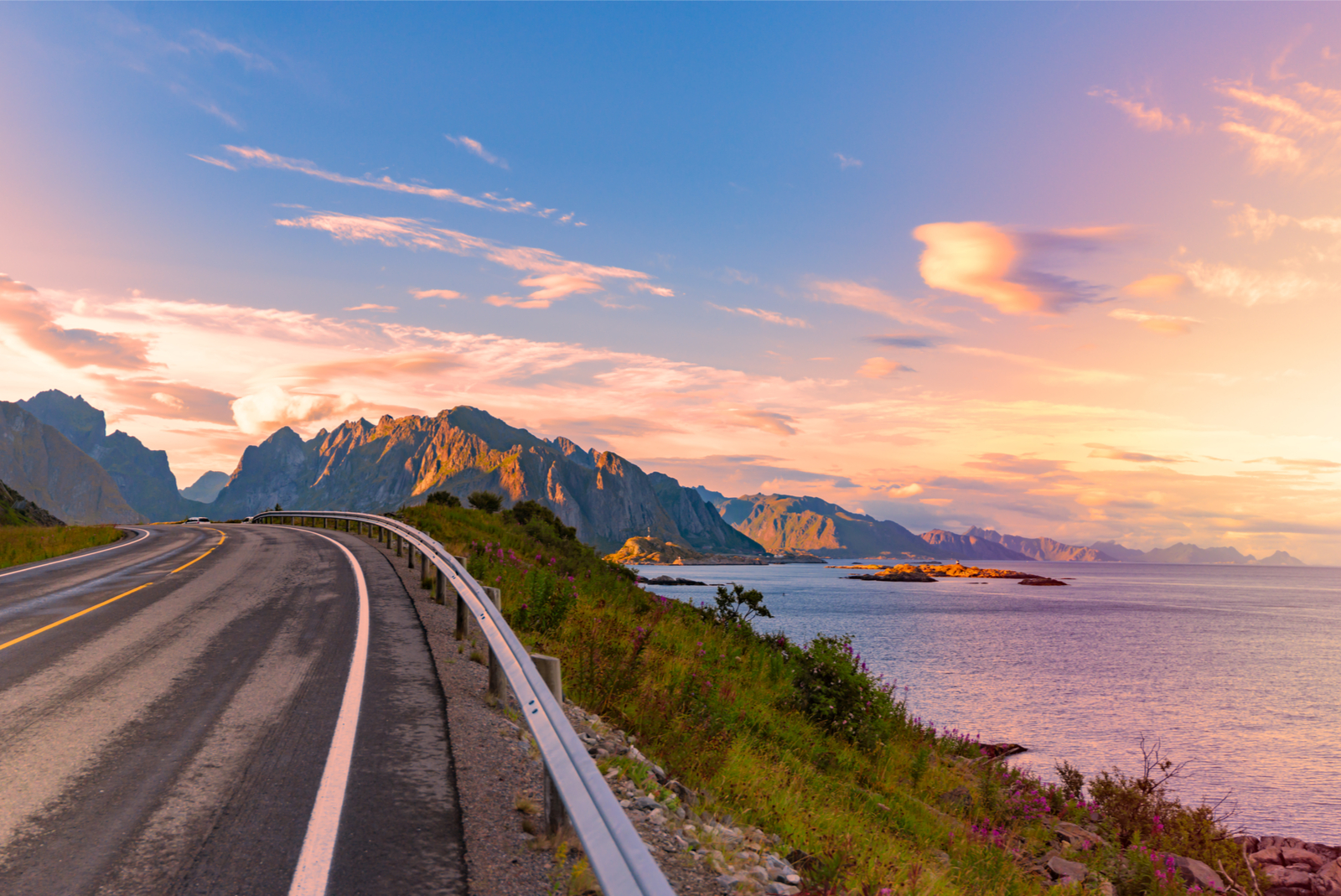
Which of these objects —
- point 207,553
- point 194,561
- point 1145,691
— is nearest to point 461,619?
point 194,561

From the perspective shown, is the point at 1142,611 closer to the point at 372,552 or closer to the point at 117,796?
the point at 372,552

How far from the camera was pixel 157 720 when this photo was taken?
605cm

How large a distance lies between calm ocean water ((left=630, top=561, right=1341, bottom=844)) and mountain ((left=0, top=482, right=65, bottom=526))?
46523 millimetres

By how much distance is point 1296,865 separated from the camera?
42.8 ft

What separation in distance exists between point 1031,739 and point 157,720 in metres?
23.2

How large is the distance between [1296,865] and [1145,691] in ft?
68.8

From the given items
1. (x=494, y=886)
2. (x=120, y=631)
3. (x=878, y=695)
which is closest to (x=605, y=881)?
(x=494, y=886)

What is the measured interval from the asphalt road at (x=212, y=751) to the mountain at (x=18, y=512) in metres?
46.7

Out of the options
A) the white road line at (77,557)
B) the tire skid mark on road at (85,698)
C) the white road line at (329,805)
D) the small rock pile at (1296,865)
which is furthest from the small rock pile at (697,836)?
the white road line at (77,557)

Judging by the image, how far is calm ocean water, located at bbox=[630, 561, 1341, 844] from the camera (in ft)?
62.5

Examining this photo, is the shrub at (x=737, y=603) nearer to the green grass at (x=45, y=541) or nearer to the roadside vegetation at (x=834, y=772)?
the roadside vegetation at (x=834, y=772)

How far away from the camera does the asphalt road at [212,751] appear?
12.3 ft

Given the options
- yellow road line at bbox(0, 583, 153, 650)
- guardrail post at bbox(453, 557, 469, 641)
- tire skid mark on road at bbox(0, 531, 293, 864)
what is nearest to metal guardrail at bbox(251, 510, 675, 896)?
tire skid mark on road at bbox(0, 531, 293, 864)

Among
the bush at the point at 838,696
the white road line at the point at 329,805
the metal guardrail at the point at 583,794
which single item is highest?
the metal guardrail at the point at 583,794
